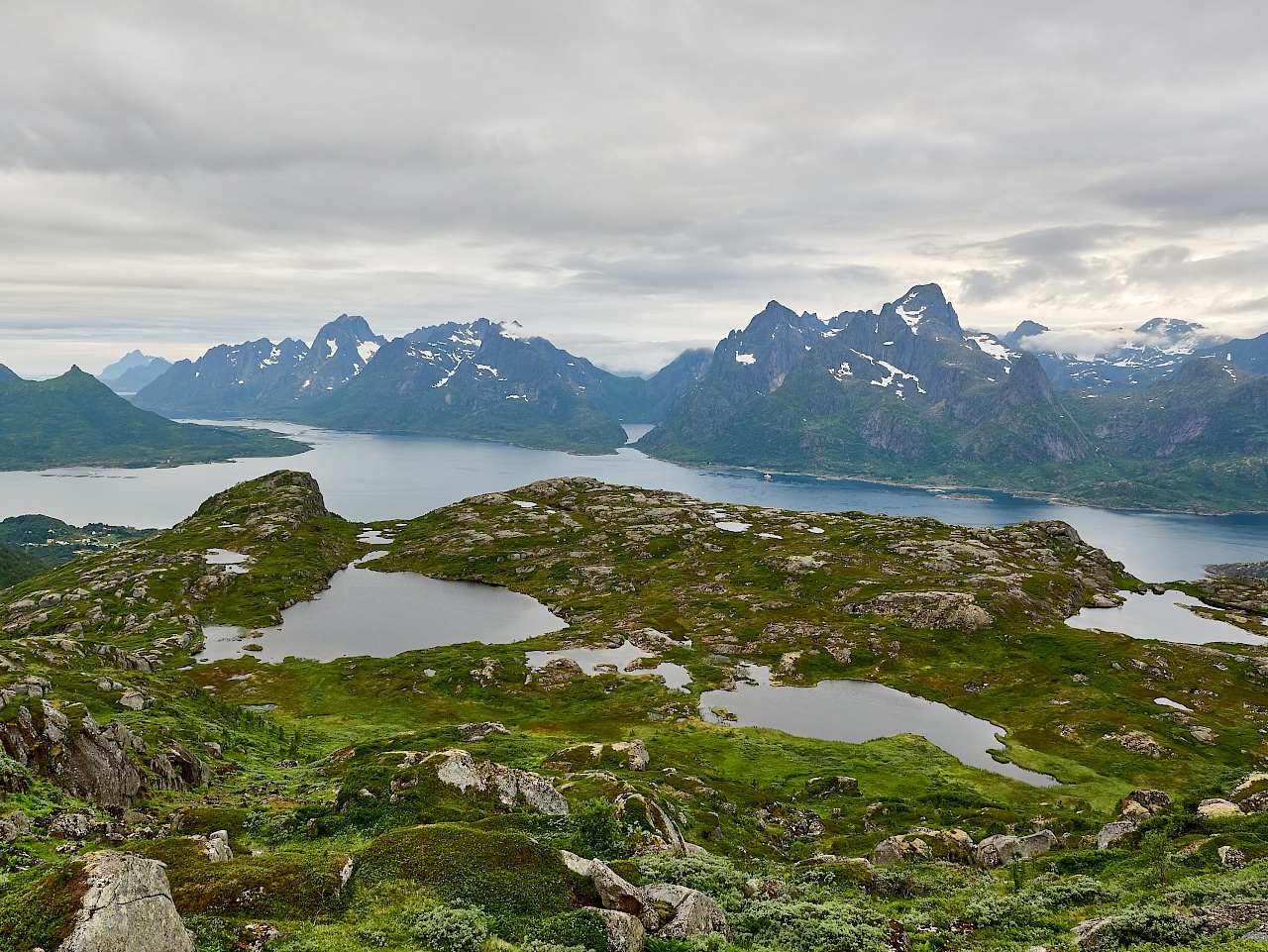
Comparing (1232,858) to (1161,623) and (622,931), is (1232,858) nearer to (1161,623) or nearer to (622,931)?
(622,931)

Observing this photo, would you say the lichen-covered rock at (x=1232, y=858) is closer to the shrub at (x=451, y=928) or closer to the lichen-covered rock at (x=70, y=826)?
the shrub at (x=451, y=928)

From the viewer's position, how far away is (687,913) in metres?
26.1

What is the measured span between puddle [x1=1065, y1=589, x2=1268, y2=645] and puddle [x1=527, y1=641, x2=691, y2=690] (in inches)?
3561

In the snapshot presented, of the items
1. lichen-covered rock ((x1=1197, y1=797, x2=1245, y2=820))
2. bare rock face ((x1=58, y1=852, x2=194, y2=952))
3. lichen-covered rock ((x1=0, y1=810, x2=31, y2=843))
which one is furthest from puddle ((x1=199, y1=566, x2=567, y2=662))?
lichen-covered rock ((x1=1197, y1=797, x2=1245, y2=820))

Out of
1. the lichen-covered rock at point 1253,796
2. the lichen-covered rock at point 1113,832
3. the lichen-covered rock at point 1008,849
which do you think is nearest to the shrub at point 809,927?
the lichen-covered rock at point 1008,849

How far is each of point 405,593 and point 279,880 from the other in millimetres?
154601

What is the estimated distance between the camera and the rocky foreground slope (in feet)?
83.8

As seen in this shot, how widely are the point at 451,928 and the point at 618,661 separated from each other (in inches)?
3918

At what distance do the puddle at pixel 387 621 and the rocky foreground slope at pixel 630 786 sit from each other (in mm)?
5682

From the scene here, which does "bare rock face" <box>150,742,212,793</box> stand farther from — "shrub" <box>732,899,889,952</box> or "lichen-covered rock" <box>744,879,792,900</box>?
"shrub" <box>732,899,889,952</box>

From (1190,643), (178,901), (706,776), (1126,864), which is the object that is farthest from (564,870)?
(1190,643)

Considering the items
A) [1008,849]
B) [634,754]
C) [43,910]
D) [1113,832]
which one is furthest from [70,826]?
[1113,832]

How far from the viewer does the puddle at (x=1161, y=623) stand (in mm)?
131750

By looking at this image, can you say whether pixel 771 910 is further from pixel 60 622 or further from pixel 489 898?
pixel 60 622
